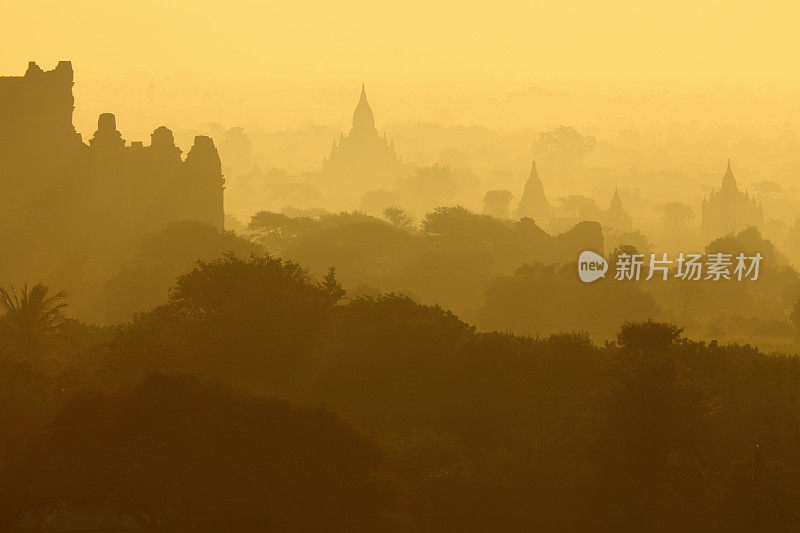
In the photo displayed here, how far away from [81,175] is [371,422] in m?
44.1

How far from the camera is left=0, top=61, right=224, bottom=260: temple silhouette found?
78.6m

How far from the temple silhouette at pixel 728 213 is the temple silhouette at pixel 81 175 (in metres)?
120

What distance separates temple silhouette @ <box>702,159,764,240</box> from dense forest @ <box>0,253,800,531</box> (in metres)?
141

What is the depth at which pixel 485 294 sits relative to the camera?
273 feet

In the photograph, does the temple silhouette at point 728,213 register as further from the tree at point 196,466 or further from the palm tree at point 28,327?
the tree at point 196,466

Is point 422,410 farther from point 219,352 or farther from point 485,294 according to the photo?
point 485,294

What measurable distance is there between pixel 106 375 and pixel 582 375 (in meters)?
17.2

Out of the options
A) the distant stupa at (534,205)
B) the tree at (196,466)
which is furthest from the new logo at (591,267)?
the distant stupa at (534,205)

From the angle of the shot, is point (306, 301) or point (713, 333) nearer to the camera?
point (306, 301)

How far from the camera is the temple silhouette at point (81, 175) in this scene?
78.6m

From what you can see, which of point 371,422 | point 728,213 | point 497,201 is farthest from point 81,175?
point 728,213

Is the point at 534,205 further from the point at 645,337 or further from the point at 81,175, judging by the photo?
the point at 645,337

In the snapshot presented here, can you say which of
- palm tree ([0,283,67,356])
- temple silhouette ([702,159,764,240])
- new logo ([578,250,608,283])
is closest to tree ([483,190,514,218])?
temple silhouette ([702,159,764,240])

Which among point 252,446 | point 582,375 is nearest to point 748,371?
point 582,375
